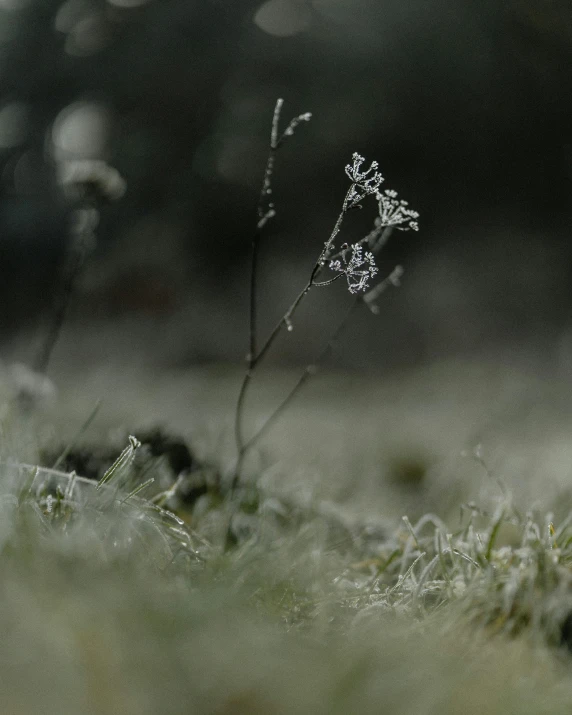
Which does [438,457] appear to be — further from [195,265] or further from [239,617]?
[239,617]

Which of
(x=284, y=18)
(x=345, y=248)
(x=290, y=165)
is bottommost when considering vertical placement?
(x=345, y=248)

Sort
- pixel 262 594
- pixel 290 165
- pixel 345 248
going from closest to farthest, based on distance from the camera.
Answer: pixel 262 594 → pixel 345 248 → pixel 290 165

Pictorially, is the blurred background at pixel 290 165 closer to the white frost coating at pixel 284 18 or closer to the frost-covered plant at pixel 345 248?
the white frost coating at pixel 284 18

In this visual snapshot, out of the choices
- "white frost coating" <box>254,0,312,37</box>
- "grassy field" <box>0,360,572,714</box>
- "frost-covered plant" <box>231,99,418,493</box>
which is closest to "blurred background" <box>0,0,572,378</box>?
"white frost coating" <box>254,0,312,37</box>

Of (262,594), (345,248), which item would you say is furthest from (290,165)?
(262,594)

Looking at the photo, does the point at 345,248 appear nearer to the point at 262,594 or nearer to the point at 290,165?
the point at 262,594

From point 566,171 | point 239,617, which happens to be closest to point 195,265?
point 566,171

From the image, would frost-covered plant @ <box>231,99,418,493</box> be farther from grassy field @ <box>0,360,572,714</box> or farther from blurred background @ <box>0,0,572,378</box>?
blurred background @ <box>0,0,572,378</box>
